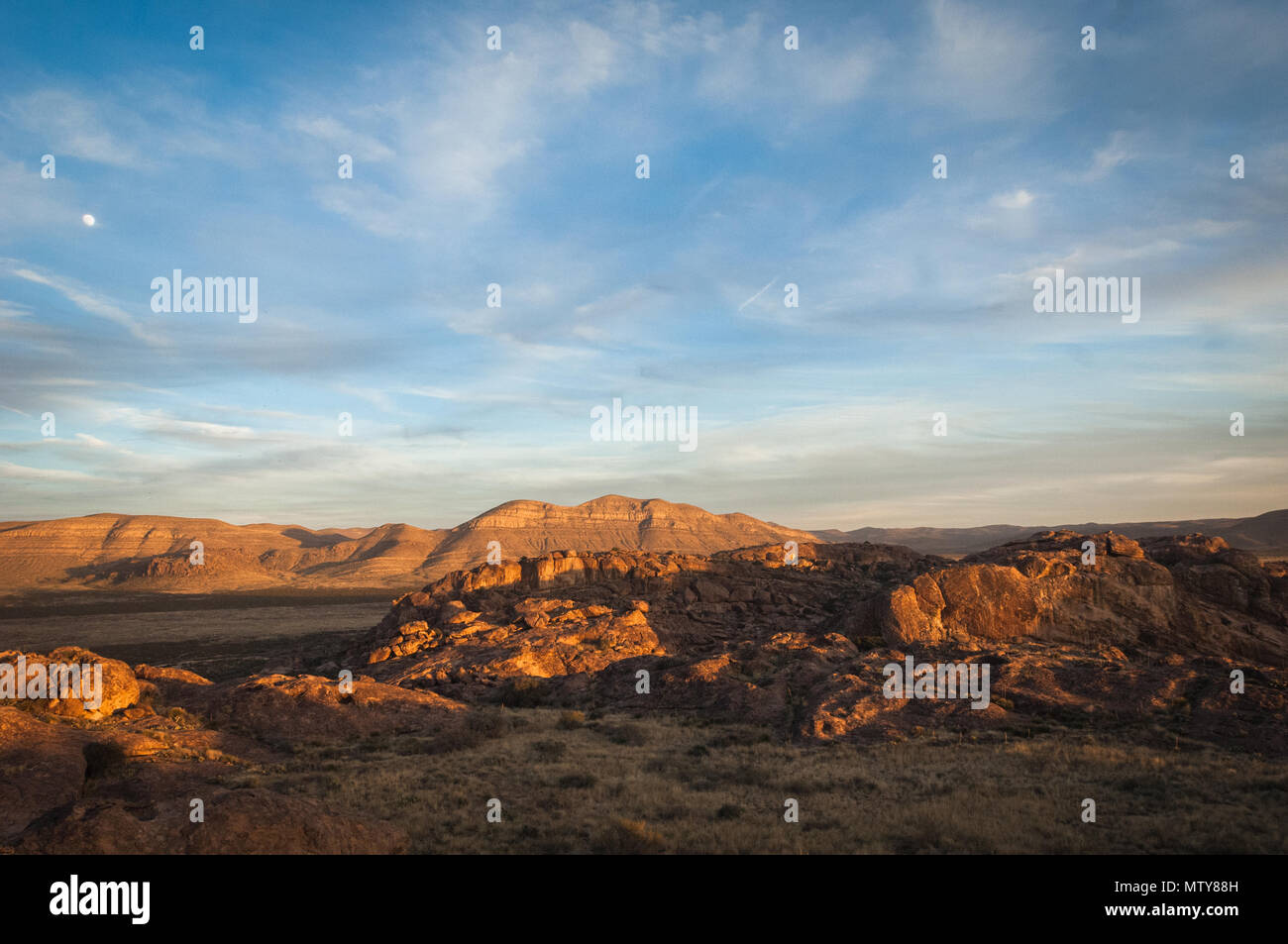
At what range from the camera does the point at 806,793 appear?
1475cm

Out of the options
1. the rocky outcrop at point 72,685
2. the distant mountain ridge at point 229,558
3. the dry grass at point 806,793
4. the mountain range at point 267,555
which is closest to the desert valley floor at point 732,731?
the dry grass at point 806,793

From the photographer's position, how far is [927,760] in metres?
17.5

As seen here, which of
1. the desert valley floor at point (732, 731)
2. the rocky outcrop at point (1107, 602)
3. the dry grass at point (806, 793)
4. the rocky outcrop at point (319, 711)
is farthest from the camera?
the rocky outcrop at point (1107, 602)

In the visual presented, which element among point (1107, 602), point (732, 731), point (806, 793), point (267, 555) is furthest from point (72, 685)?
point (267, 555)

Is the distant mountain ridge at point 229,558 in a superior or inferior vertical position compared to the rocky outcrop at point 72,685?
inferior

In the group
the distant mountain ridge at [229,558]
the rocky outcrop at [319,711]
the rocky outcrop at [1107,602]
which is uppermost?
the rocky outcrop at [1107,602]

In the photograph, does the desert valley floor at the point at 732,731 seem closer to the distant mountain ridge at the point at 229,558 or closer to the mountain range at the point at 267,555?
the mountain range at the point at 267,555

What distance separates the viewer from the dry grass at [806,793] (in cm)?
1156

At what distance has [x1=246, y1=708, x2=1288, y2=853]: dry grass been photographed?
11.6 meters

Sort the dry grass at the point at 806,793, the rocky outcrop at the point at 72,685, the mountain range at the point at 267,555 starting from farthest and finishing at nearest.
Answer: the mountain range at the point at 267,555, the rocky outcrop at the point at 72,685, the dry grass at the point at 806,793

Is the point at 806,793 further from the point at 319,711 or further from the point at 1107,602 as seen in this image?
the point at 1107,602
